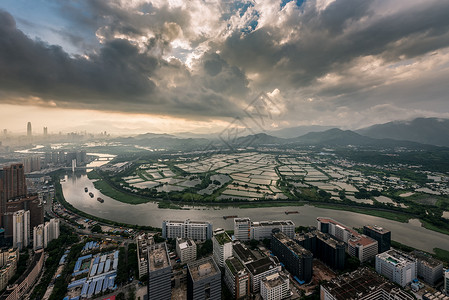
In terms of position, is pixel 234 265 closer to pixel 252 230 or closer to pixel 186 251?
pixel 186 251

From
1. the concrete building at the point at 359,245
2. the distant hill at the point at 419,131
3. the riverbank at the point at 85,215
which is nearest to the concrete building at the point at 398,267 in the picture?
the concrete building at the point at 359,245

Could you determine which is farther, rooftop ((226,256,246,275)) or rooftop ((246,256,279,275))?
rooftop ((246,256,279,275))

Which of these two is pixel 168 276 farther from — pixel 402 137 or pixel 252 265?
pixel 402 137

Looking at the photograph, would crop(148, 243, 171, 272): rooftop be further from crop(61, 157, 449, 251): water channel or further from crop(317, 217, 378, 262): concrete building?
crop(317, 217, 378, 262): concrete building

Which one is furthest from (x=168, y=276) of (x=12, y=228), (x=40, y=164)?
(x=40, y=164)

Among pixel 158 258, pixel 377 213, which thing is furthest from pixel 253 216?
pixel 377 213

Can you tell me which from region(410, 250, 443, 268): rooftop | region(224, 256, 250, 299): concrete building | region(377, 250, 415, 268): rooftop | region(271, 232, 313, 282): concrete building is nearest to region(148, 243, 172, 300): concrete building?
region(224, 256, 250, 299): concrete building

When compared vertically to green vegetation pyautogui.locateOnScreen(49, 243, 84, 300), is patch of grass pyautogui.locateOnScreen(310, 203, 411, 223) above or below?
above
